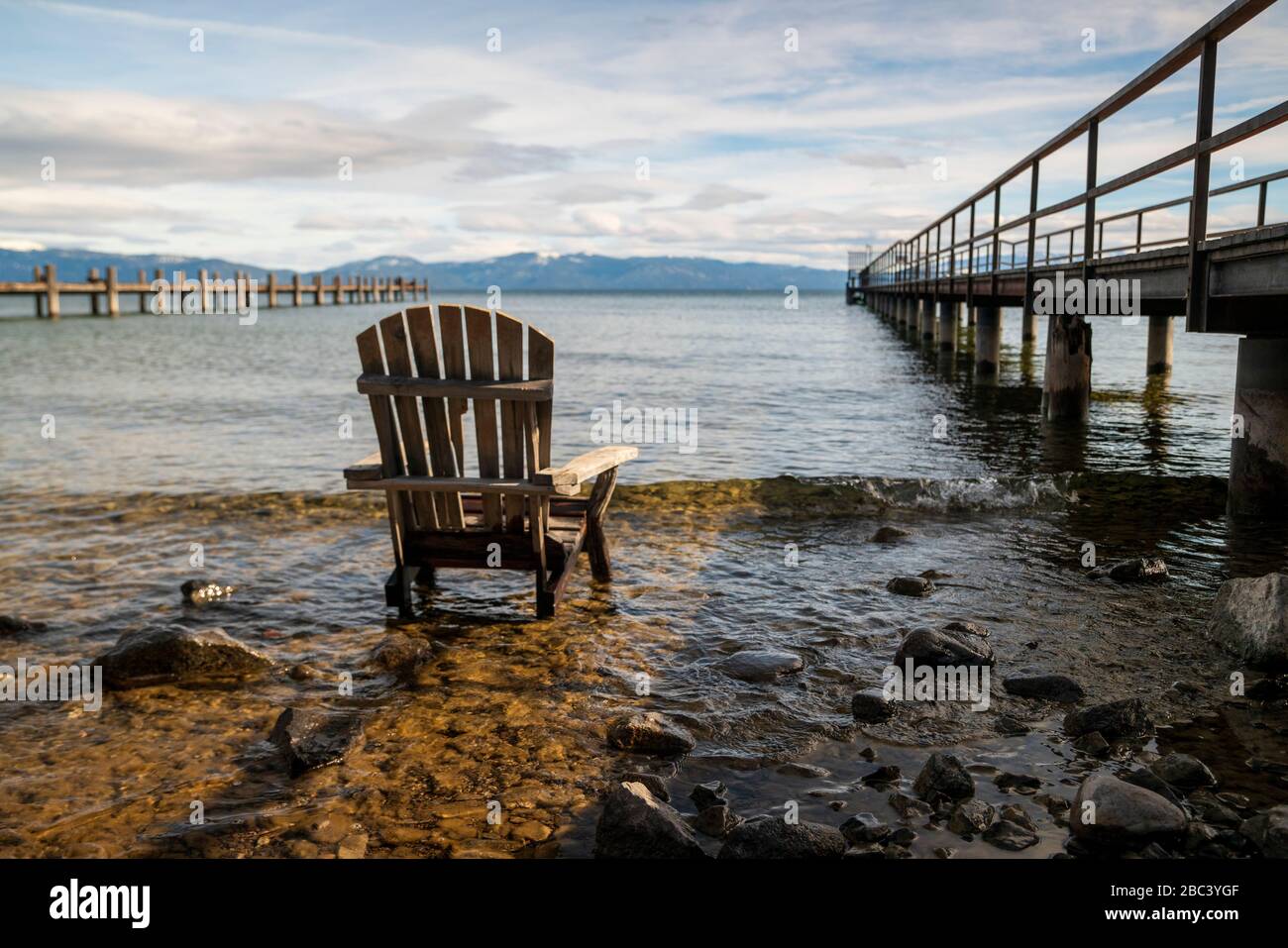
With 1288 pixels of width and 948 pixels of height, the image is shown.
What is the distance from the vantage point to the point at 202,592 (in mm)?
5836

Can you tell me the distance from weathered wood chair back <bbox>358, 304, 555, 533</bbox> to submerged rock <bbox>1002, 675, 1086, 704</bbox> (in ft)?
A: 8.23

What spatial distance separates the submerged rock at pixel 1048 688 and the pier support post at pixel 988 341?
17.0 m

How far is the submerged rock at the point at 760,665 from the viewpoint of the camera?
4.41 m

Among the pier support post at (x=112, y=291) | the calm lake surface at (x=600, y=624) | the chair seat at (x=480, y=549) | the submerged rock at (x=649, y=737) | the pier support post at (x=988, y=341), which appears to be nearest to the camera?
the calm lake surface at (x=600, y=624)

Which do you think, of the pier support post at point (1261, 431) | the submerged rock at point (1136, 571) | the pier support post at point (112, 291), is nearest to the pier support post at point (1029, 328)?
the pier support post at point (1261, 431)

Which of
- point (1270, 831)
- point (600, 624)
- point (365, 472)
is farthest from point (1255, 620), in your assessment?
point (365, 472)

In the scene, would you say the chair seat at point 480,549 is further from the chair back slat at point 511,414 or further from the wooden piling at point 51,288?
the wooden piling at point 51,288

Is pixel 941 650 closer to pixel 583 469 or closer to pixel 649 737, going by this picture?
pixel 649 737

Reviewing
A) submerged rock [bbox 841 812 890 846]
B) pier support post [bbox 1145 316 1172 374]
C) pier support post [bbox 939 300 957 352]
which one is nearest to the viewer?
submerged rock [bbox 841 812 890 846]

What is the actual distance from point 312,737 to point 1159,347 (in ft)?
71.8

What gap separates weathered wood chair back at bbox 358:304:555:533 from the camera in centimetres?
487

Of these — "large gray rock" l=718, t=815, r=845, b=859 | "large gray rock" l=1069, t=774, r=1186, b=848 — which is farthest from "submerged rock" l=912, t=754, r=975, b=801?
"large gray rock" l=718, t=815, r=845, b=859

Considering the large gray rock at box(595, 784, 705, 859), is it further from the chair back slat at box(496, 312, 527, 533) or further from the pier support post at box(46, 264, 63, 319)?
the pier support post at box(46, 264, 63, 319)
